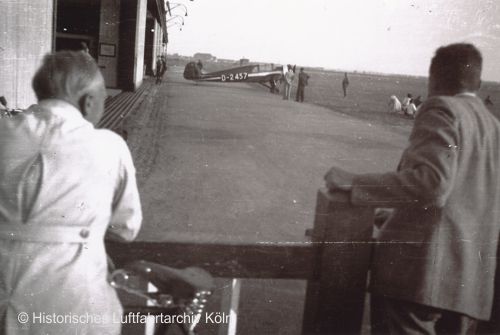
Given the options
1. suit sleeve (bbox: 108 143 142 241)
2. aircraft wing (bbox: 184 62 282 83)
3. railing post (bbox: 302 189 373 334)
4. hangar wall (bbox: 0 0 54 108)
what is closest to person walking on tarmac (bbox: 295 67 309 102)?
aircraft wing (bbox: 184 62 282 83)

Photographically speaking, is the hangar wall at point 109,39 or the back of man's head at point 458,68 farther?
the hangar wall at point 109,39

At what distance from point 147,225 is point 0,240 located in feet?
11.5

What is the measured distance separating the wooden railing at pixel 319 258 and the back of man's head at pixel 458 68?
519mm

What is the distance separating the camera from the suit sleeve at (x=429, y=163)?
65.6 inches

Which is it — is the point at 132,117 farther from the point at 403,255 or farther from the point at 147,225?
the point at 403,255

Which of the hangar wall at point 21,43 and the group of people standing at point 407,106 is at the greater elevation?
the hangar wall at point 21,43

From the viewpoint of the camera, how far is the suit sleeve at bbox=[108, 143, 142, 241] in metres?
1.42

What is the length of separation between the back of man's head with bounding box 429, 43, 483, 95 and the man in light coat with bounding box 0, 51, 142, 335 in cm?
109

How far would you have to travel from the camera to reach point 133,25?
52.0 feet

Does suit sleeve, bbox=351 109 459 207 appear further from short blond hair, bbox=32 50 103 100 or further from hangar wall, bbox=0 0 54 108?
hangar wall, bbox=0 0 54 108

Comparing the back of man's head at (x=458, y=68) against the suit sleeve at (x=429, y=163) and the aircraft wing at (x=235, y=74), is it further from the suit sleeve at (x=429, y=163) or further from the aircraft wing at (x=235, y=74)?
the aircraft wing at (x=235, y=74)

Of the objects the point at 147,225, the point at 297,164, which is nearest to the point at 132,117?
the point at 297,164

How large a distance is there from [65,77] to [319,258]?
111cm

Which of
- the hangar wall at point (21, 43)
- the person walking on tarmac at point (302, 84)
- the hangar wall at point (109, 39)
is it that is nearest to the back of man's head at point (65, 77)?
the hangar wall at point (21, 43)
